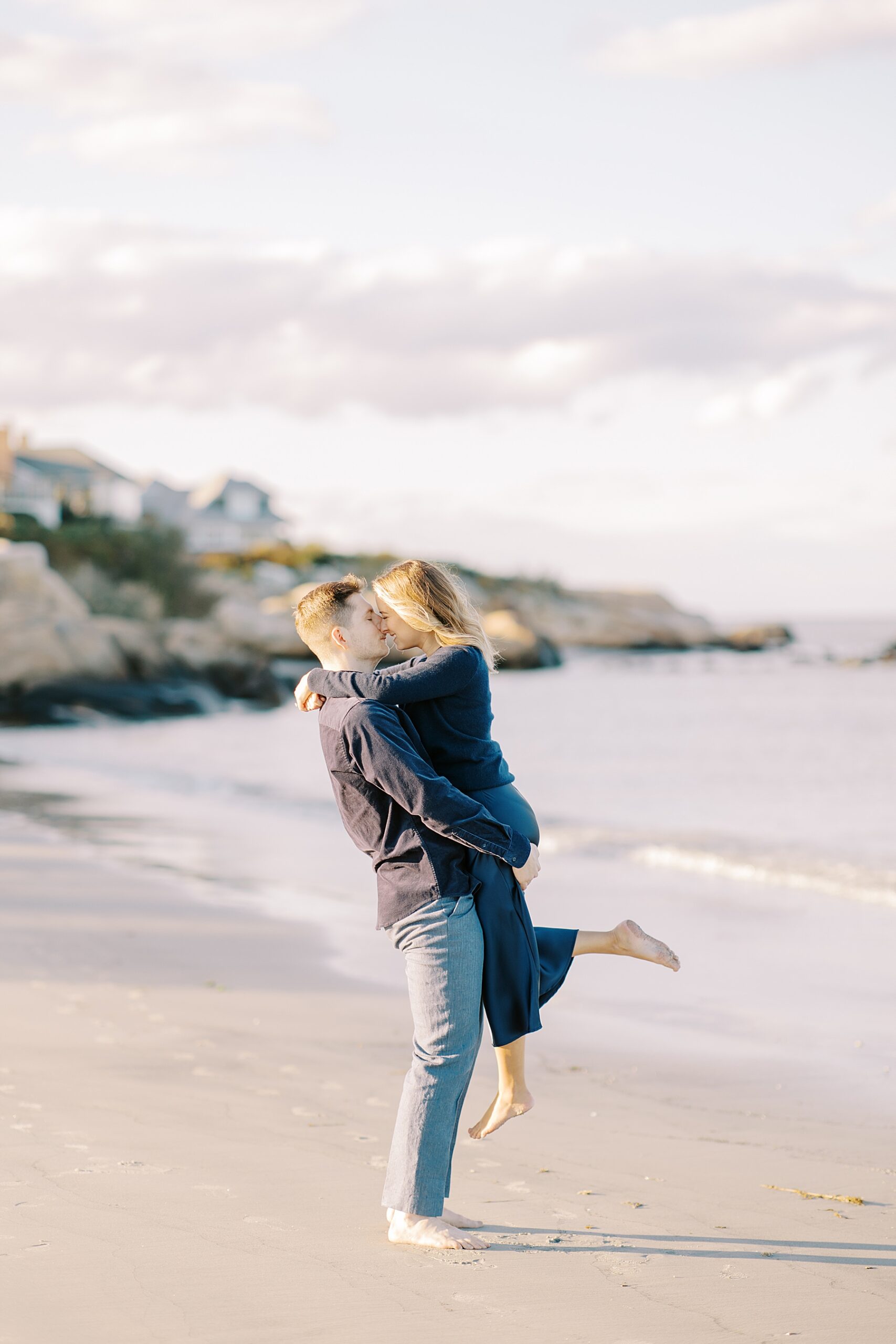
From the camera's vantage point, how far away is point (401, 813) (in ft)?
12.3

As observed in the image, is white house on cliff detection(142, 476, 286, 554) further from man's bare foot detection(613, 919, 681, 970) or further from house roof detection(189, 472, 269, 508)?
man's bare foot detection(613, 919, 681, 970)

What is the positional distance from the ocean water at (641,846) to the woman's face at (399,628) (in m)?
3.25

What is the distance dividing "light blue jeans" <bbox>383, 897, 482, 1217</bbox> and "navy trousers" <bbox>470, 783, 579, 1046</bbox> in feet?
0.11

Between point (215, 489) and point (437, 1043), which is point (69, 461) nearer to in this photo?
point (215, 489)

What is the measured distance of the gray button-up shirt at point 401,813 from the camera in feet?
11.8

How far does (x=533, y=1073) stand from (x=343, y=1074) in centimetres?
86

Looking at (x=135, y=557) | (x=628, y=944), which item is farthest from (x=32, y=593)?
(x=628, y=944)

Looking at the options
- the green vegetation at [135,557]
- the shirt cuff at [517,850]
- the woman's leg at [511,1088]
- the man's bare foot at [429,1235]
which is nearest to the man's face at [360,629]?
the shirt cuff at [517,850]

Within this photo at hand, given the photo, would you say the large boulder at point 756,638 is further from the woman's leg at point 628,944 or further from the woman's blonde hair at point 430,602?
the woman's blonde hair at point 430,602

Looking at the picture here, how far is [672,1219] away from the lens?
4.05 meters

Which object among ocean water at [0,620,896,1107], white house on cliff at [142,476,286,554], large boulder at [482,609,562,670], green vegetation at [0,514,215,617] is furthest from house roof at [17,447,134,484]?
ocean water at [0,620,896,1107]

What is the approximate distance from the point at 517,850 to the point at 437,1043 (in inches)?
23.0

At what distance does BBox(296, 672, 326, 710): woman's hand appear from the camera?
3.90 metres

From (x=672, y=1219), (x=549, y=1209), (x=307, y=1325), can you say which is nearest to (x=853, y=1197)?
(x=672, y=1219)
